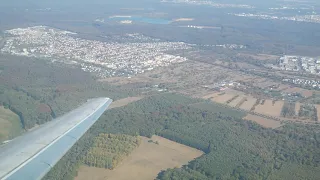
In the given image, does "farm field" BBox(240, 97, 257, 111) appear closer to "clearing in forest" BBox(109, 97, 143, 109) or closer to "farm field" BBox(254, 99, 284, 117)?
"farm field" BBox(254, 99, 284, 117)

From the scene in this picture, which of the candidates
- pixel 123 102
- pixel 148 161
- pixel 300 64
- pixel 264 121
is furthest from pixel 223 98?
pixel 300 64

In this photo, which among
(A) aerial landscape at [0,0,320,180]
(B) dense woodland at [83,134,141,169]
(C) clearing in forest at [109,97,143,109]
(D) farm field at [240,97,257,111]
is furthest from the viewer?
(D) farm field at [240,97,257,111]

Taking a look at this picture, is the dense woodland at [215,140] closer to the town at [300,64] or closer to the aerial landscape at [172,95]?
the aerial landscape at [172,95]

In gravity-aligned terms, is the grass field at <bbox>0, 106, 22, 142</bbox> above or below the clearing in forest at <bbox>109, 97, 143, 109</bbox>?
above

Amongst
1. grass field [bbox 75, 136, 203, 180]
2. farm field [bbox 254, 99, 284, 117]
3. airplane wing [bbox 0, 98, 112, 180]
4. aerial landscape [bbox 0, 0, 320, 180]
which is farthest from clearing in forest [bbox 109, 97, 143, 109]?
airplane wing [bbox 0, 98, 112, 180]

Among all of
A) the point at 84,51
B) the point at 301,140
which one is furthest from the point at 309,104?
the point at 84,51

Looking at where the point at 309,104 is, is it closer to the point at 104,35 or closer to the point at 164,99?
the point at 164,99
